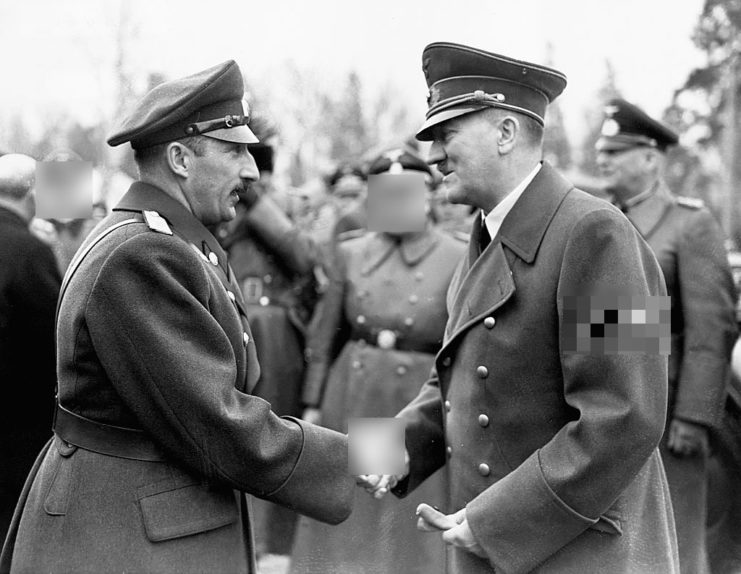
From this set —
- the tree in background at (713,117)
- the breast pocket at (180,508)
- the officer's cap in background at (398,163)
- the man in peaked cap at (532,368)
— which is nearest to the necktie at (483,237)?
the man in peaked cap at (532,368)

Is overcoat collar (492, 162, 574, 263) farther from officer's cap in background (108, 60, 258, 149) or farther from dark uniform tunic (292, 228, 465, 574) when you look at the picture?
dark uniform tunic (292, 228, 465, 574)

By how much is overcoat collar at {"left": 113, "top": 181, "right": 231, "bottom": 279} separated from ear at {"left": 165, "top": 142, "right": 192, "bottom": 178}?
87 mm

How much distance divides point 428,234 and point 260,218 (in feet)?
4.18

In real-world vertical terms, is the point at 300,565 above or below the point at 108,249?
below

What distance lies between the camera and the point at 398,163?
551 cm

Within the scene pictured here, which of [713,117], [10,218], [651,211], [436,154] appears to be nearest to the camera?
[436,154]

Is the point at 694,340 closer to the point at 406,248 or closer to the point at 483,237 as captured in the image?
the point at 406,248

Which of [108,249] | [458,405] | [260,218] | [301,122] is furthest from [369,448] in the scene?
[301,122]

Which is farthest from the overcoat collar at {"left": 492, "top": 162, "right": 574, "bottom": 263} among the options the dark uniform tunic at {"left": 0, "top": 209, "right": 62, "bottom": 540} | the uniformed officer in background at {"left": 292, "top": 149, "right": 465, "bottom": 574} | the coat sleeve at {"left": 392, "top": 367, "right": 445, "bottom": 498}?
the dark uniform tunic at {"left": 0, "top": 209, "right": 62, "bottom": 540}

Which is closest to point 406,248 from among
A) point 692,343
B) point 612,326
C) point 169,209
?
point 692,343

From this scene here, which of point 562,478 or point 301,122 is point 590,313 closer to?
point 562,478

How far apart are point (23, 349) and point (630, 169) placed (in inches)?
135

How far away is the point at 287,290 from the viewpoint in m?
6.60

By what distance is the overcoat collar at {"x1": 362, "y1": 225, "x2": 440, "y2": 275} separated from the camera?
18.3 feet
